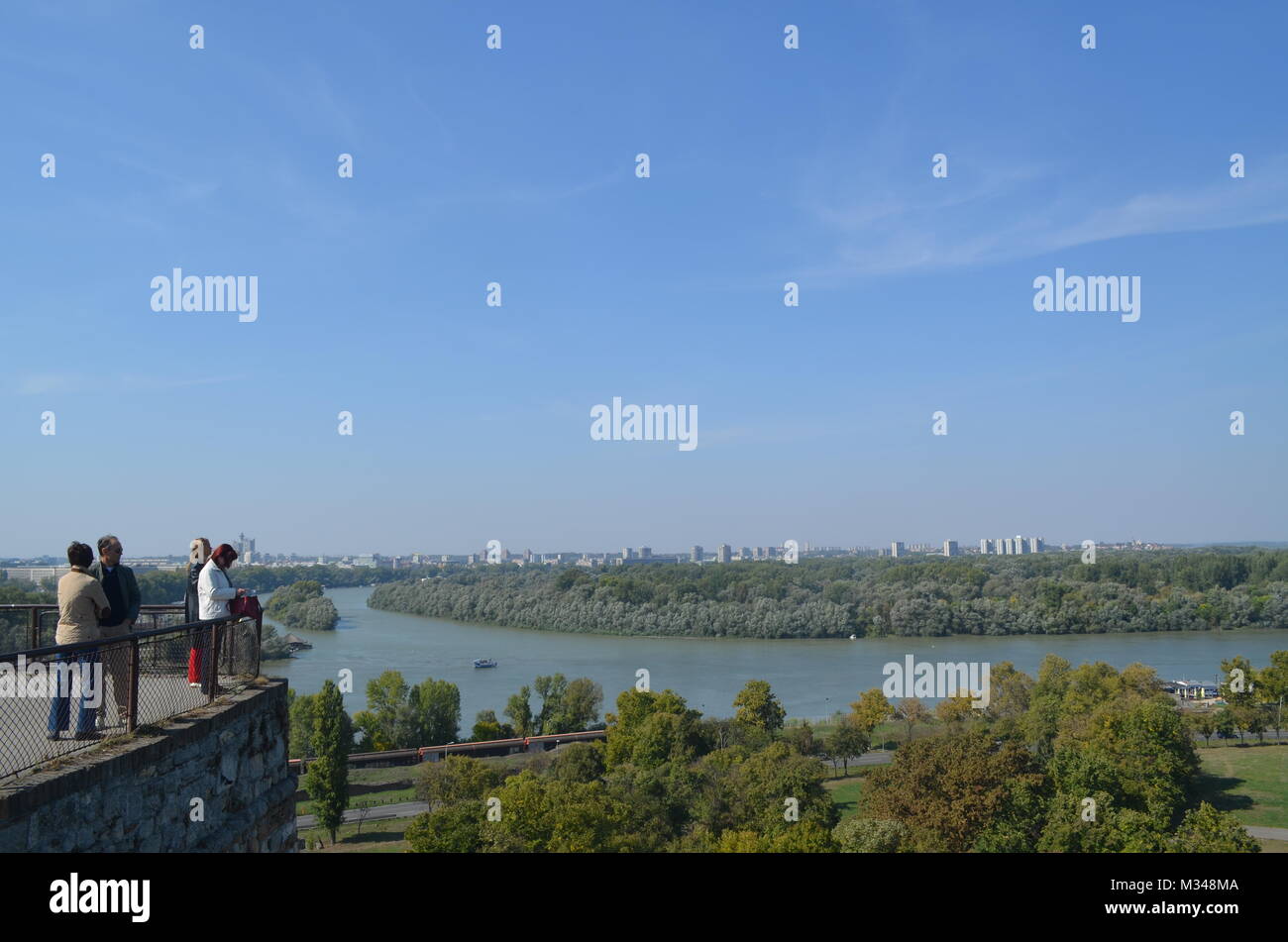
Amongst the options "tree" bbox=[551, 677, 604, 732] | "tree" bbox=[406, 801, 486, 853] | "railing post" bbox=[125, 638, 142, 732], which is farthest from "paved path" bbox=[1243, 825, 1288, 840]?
"railing post" bbox=[125, 638, 142, 732]

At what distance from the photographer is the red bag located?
217 inches

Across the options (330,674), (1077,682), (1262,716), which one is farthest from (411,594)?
(1262,716)

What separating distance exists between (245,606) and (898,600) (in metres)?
53.8

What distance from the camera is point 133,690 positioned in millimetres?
3775

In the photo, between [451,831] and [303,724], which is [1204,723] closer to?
[451,831]

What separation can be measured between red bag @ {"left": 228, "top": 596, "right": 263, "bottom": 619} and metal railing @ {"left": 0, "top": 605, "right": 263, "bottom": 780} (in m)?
0.53

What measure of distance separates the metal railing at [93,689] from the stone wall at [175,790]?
14 centimetres

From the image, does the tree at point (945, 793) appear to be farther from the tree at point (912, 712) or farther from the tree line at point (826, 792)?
the tree at point (912, 712)

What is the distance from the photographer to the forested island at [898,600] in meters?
52.3

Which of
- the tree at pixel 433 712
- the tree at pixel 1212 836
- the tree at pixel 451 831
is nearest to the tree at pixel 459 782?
the tree at pixel 451 831
